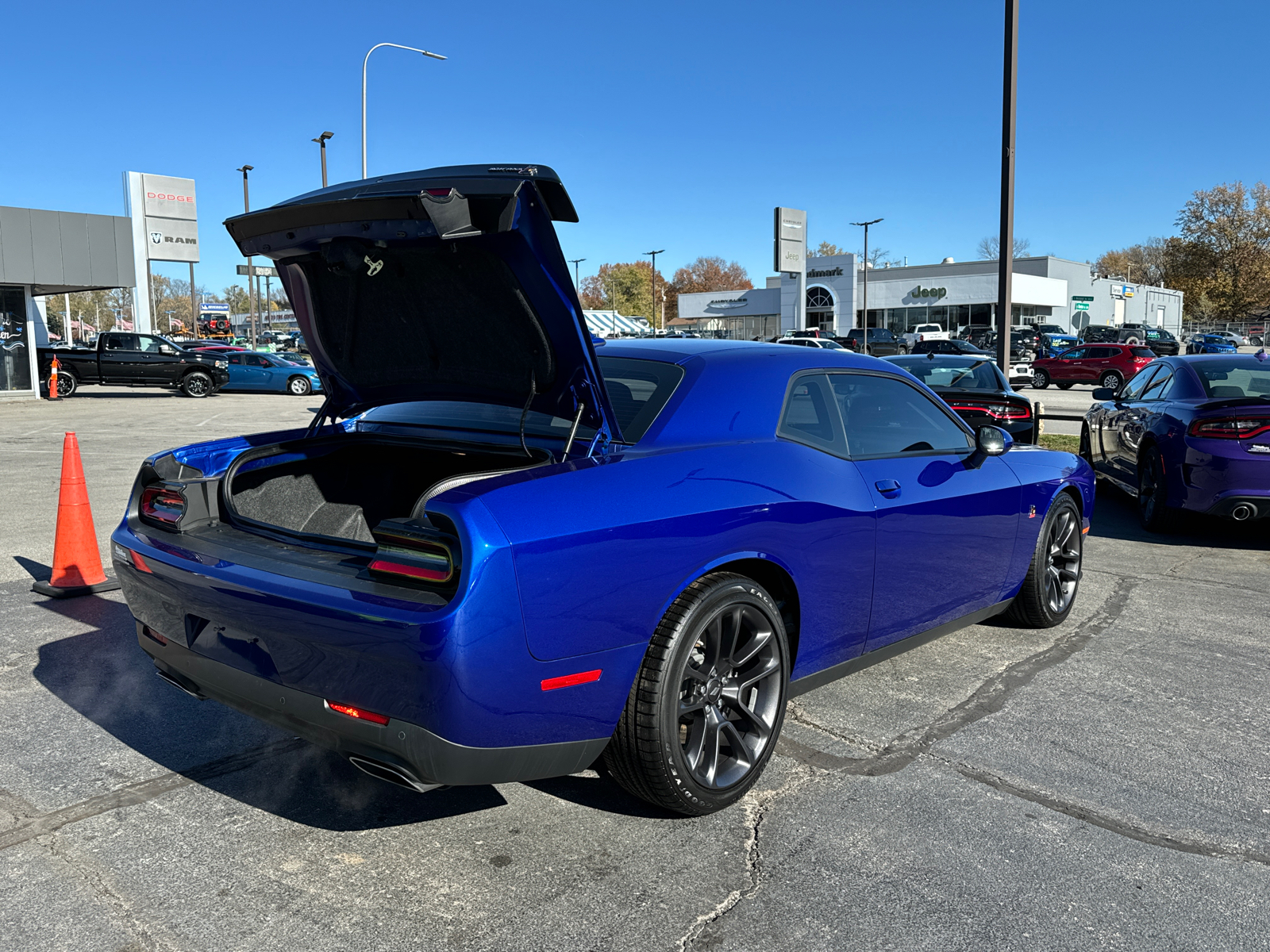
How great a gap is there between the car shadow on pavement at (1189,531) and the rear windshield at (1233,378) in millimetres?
993

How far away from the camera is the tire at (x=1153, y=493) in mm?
7875

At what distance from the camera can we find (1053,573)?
5262mm

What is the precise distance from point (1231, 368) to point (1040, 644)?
4426 millimetres

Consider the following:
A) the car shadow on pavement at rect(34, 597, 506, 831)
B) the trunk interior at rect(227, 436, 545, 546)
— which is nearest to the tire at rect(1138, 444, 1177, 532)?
the trunk interior at rect(227, 436, 545, 546)

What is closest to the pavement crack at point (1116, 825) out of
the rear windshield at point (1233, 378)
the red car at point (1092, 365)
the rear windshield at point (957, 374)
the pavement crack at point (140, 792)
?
the pavement crack at point (140, 792)

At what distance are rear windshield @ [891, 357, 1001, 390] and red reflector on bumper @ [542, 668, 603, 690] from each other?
9.57 meters

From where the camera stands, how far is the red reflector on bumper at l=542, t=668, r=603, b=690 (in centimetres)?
266

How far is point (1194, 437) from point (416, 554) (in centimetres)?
664

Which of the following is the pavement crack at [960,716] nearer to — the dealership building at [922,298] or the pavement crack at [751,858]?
the pavement crack at [751,858]

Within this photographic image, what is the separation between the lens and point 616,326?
51094 mm

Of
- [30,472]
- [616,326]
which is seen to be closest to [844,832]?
[30,472]

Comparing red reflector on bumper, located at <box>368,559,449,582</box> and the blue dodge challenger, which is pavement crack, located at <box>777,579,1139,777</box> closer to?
the blue dodge challenger

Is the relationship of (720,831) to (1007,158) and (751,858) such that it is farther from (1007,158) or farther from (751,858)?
(1007,158)

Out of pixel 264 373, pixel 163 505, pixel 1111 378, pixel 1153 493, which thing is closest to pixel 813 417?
pixel 163 505
